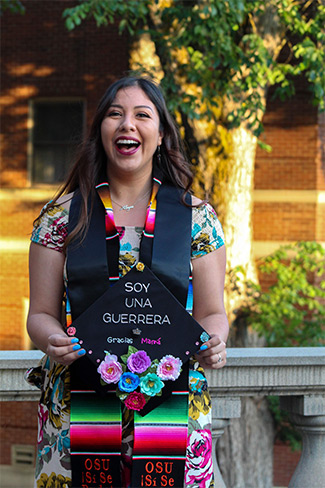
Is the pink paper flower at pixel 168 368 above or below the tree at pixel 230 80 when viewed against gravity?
below

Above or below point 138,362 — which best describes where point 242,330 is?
above

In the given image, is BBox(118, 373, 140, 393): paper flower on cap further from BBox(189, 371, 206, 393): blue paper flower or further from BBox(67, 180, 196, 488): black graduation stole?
BBox(189, 371, 206, 393): blue paper flower

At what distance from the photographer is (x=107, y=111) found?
2285 mm

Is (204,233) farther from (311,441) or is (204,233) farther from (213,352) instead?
(311,441)

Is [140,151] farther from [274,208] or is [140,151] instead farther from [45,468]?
[274,208]

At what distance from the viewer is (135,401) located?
205 cm

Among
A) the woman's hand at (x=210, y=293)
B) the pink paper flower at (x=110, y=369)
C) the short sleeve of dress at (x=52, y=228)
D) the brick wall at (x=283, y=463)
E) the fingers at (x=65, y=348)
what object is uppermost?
the short sleeve of dress at (x=52, y=228)

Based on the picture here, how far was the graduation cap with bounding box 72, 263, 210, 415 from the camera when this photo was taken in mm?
2008

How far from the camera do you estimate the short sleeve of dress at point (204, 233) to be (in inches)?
88.0

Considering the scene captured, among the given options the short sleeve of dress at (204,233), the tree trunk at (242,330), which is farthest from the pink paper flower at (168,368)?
the tree trunk at (242,330)

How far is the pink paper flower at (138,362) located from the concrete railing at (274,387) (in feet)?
3.41

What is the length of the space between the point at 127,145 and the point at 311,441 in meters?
1.73

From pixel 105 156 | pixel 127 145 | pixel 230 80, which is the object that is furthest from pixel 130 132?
pixel 230 80

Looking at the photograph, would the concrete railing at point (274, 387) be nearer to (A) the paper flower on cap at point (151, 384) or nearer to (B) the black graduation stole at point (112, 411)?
(B) the black graduation stole at point (112, 411)
